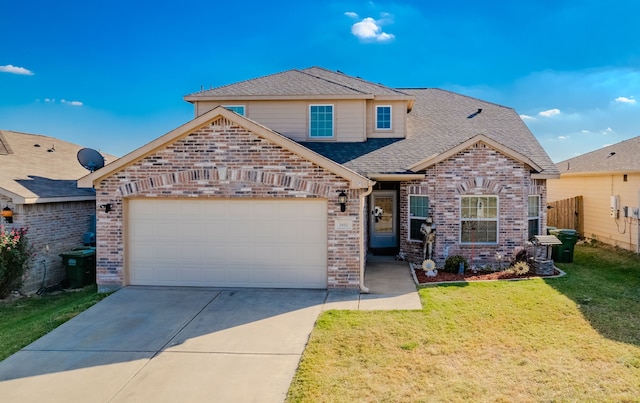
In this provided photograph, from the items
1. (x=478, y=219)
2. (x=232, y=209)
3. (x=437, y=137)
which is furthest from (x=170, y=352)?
(x=437, y=137)

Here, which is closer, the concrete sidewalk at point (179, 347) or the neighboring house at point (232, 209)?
the concrete sidewalk at point (179, 347)

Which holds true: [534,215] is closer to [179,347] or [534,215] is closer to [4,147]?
[179,347]

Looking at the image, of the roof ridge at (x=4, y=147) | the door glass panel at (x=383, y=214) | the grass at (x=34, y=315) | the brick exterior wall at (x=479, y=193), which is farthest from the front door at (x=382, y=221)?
the roof ridge at (x=4, y=147)

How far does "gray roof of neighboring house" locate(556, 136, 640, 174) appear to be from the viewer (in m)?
14.4

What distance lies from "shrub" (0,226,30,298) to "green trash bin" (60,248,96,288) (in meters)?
0.92

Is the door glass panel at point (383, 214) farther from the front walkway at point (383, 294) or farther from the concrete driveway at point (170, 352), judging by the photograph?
the concrete driveway at point (170, 352)

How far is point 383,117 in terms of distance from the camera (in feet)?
46.2

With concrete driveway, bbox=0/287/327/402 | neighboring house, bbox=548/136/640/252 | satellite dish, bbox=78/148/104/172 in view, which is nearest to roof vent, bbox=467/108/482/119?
neighboring house, bbox=548/136/640/252

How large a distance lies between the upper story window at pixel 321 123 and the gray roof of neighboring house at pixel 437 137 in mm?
356

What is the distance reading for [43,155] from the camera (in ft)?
47.0

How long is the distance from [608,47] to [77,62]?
22313 mm

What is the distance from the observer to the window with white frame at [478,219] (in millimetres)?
11383

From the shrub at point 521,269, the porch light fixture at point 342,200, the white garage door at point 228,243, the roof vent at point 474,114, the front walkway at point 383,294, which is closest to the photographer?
the front walkway at point 383,294

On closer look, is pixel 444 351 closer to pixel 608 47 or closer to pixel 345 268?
pixel 345 268
